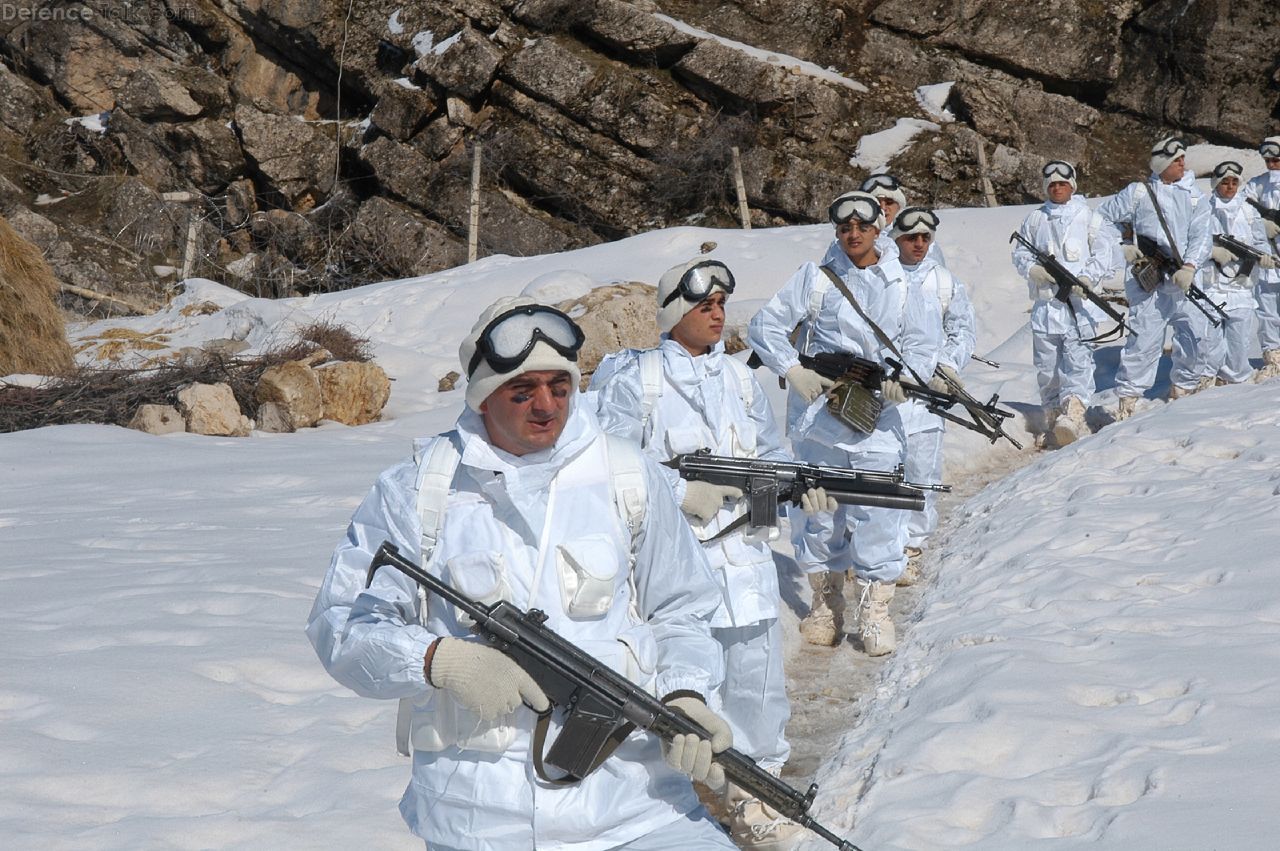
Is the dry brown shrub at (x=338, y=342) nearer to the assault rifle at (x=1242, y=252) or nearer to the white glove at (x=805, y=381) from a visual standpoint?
the white glove at (x=805, y=381)

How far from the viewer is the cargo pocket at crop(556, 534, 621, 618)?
98.2 inches

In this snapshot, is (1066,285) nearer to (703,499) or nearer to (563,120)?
(703,499)

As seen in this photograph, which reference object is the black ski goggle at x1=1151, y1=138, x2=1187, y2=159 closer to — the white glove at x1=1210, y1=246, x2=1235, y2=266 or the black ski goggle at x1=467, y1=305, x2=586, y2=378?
the white glove at x1=1210, y1=246, x2=1235, y2=266

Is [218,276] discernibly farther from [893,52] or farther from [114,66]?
[893,52]

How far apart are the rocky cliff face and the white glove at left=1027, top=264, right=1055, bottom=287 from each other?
13592 millimetres

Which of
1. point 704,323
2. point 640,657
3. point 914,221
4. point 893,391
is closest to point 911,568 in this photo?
point 893,391

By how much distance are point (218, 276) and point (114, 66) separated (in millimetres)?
7433

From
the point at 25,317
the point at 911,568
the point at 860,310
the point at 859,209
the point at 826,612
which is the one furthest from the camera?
the point at 25,317

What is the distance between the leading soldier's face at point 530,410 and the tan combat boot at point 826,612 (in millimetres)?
3955

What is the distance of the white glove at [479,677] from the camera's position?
2352mm

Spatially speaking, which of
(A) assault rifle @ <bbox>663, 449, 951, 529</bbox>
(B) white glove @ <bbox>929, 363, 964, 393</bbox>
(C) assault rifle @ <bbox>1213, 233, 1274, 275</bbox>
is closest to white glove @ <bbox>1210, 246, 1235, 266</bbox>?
(C) assault rifle @ <bbox>1213, 233, 1274, 275</bbox>

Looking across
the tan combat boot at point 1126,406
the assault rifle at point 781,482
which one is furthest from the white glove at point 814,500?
the tan combat boot at point 1126,406

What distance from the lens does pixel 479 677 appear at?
2.35 metres

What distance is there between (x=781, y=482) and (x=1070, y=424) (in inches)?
222
